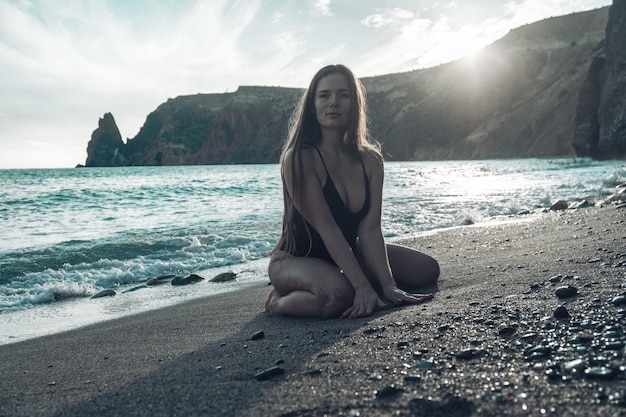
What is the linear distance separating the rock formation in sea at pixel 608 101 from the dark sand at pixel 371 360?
36760 mm

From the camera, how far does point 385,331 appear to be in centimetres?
250

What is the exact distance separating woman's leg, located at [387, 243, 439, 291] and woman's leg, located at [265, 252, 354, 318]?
2.25 feet

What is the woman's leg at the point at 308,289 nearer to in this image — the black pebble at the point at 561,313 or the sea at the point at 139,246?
the sea at the point at 139,246

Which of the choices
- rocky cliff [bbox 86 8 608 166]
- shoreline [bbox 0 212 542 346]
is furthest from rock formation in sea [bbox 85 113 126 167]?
shoreline [bbox 0 212 542 346]

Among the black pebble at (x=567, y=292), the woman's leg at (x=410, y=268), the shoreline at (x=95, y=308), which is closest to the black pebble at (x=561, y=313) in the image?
the black pebble at (x=567, y=292)

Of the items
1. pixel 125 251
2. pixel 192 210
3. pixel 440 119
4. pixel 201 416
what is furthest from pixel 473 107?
pixel 201 416

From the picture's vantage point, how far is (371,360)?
2033 mm

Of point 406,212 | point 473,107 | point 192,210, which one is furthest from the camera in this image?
point 473,107

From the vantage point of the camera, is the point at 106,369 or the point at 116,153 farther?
the point at 116,153

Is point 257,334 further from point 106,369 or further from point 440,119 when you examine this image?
point 440,119

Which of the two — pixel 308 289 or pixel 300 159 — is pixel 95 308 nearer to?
pixel 308 289

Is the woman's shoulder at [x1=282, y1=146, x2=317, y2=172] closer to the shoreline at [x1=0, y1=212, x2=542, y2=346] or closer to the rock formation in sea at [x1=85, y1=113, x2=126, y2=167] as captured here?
the shoreline at [x1=0, y1=212, x2=542, y2=346]

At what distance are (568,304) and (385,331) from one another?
882 millimetres

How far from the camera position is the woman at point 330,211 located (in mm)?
3320
